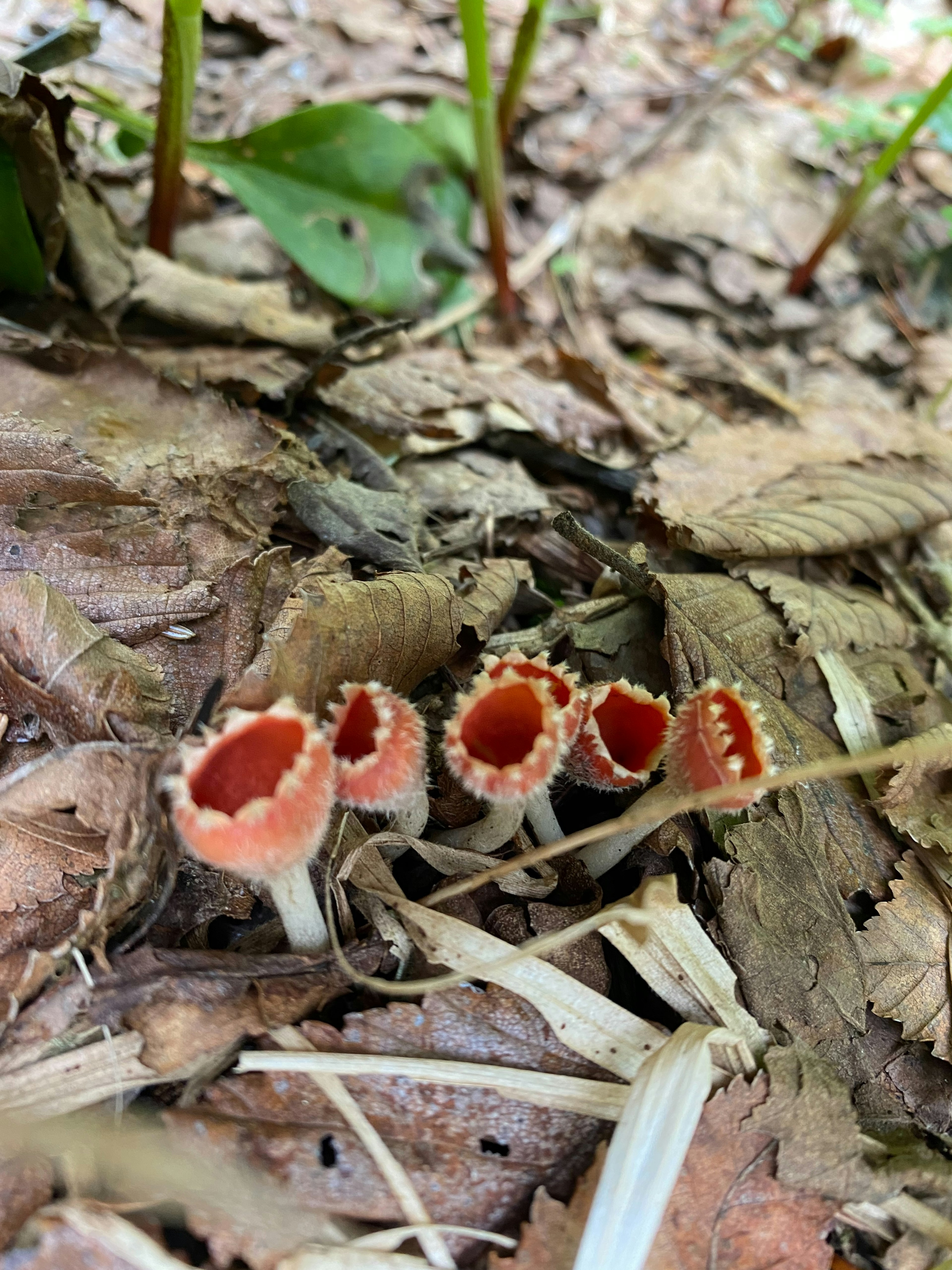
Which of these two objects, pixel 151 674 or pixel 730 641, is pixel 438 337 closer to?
pixel 730 641

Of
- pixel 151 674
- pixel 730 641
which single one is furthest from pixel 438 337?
pixel 151 674

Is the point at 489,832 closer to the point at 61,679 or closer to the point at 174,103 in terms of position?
the point at 61,679

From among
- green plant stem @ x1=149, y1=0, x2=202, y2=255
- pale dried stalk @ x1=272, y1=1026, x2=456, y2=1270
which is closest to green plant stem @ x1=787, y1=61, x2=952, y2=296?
green plant stem @ x1=149, y1=0, x2=202, y2=255

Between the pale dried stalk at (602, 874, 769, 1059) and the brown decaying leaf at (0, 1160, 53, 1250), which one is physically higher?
the pale dried stalk at (602, 874, 769, 1059)

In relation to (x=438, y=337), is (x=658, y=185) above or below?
above

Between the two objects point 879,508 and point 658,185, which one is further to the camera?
point 658,185

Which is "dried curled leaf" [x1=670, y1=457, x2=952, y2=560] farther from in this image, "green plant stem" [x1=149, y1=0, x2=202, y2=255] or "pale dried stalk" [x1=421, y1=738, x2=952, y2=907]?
"green plant stem" [x1=149, y1=0, x2=202, y2=255]

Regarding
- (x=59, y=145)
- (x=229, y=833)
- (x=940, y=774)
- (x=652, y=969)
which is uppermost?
(x=59, y=145)
